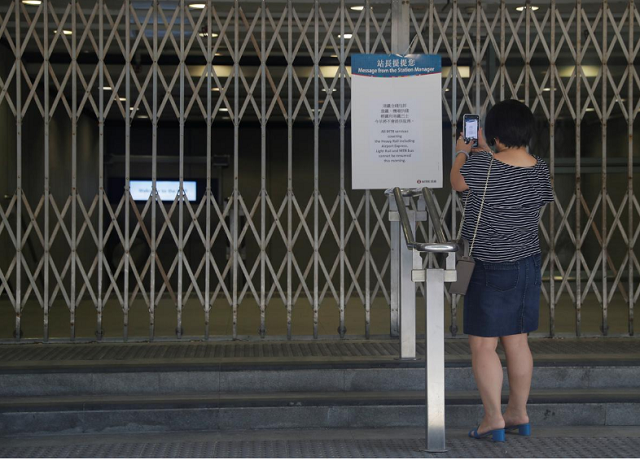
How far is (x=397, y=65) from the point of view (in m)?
5.31

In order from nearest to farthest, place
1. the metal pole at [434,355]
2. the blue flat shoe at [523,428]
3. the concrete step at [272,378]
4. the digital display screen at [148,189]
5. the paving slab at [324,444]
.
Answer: the metal pole at [434,355]
the paving slab at [324,444]
the blue flat shoe at [523,428]
the concrete step at [272,378]
the digital display screen at [148,189]

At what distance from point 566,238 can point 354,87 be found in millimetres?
5202

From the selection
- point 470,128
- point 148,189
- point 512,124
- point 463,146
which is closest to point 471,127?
point 470,128

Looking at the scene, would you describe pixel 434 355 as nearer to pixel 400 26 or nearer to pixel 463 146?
pixel 463 146

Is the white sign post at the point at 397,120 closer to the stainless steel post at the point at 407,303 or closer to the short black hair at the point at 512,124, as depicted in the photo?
the stainless steel post at the point at 407,303

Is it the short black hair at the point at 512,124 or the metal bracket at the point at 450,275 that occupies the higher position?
the short black hair at the point at 512,124

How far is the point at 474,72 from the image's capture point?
550cm

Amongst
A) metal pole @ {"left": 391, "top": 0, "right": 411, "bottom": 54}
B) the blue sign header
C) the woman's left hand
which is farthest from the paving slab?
metal pole @ {"left": 391, "top": 0, "right": 411, "bottom": 54}

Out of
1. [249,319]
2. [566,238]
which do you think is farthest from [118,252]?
[566,238]

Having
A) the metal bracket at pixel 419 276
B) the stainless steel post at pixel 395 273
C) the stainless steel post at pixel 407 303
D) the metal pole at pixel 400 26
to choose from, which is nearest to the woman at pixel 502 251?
the metal bracket at pixel 419 276

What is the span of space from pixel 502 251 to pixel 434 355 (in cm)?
57

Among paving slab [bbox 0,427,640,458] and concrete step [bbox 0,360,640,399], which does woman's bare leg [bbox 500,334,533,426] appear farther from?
concrete step [bbox 0,360,640,399]

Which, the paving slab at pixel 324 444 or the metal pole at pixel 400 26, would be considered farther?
the metal pole at pixel 400 26

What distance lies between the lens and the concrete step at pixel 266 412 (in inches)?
164
